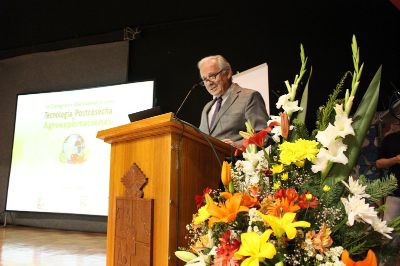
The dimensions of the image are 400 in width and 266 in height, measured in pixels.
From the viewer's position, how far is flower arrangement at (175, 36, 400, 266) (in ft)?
2.74

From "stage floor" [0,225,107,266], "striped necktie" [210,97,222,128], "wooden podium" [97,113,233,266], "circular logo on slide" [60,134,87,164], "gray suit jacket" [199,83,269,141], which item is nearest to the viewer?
"wooden podium" [97,113,233,266]

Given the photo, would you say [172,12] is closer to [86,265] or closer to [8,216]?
[86,265]

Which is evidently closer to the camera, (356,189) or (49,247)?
(356,189)

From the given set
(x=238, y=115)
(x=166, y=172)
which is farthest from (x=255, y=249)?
(x=238, y=115)

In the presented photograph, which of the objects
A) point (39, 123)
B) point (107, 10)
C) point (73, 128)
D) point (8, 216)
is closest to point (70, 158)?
point (73, 128)

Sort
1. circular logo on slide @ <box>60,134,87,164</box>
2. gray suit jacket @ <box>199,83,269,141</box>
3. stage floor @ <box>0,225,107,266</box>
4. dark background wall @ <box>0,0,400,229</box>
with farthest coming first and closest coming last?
circular logo on slide @ <box>60,134,87,164</box>, dark background wall @ <box>0,0,400,229</box>, stage floor @ <box>0,225,107,266</box>, gray suit jacket @ <box>199,83,269,141</box>

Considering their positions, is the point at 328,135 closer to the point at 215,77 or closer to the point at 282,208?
the point at 282,208

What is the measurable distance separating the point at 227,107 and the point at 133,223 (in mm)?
832

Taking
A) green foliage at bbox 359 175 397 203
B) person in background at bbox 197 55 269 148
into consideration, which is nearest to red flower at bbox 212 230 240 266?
green foliage at bbox 359 175 397 203

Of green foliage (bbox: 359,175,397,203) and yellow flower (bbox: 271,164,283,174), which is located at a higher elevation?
yellow flower (bbox: 271,164,283,174)

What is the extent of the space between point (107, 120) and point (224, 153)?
3360 millimetres

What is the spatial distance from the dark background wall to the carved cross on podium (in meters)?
1.75

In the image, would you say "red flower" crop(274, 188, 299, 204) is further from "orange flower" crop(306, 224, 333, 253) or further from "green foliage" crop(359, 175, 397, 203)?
"green foliage" crop(359, 175, 397, 203)

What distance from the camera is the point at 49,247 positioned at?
3.72 meters
